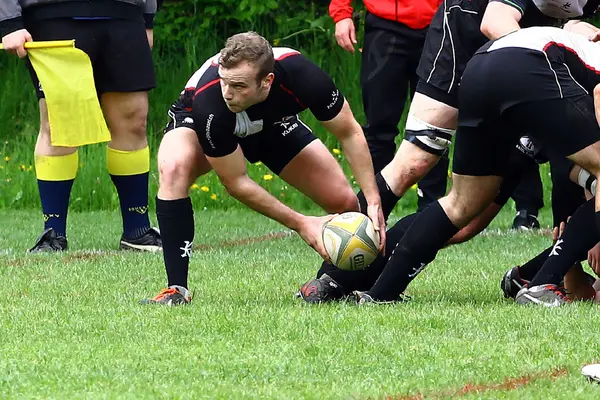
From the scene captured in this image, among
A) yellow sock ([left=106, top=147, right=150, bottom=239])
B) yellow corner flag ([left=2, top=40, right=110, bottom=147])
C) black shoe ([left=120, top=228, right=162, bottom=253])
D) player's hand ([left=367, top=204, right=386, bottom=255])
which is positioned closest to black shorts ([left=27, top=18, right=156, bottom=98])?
yellow corner flag ([left=2, top=40, right=110, bottom=147])

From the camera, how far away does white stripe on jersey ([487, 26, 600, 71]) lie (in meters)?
5.64

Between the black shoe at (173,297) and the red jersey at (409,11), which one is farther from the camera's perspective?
the red jersey at (409,11)

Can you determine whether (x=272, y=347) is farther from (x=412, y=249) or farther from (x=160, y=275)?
(x=160, y=275)

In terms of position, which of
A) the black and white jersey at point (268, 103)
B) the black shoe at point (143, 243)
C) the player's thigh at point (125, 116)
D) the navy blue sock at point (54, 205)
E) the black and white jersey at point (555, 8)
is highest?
the black and white jersey at point (555, 8)

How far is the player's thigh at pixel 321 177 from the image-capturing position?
Result: 6.77 m

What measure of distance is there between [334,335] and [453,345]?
1.58 feet

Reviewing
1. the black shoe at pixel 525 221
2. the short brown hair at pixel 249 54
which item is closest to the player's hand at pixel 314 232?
the short brown hair at pixel 249 54

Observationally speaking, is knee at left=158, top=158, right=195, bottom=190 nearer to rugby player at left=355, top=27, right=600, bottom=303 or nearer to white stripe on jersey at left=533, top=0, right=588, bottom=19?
rugby player at left=355, top=27, right=600, bottom=303

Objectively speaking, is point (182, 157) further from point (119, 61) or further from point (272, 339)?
point (119, 61)

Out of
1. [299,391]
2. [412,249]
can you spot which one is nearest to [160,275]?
[412,249]

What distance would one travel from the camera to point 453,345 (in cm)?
479

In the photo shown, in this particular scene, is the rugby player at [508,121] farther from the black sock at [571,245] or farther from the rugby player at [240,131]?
the rugby player at [240,131]

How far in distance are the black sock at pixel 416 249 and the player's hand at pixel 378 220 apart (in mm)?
173

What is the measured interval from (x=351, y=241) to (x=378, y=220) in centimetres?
26
